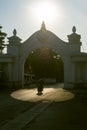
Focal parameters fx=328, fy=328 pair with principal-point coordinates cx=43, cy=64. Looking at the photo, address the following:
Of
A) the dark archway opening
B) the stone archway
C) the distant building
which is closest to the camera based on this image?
the distant building

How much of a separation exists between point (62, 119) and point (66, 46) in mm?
24642

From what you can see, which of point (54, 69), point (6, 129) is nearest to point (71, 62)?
point (6, 129)

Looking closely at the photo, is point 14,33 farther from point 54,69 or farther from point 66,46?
point 54,69

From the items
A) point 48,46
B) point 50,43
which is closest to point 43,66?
point 48,46

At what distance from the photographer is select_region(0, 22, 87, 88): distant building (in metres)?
36.9

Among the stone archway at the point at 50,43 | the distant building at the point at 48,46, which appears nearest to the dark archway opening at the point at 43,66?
the distant building at the point at 48,46

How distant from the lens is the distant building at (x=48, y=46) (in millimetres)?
36938

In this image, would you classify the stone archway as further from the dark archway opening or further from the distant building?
the dark archway opening

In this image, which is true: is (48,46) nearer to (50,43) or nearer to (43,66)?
(50,43)

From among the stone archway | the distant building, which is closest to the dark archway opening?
the distant building

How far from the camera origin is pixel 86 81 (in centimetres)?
3675

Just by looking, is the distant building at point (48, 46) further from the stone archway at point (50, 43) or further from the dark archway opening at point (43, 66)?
the dark archway opening at point (43, 66)

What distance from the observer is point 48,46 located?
3850cm

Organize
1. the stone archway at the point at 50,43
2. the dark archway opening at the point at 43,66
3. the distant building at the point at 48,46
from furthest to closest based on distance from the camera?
the dark archway opening at the point at 43,66, the stone archway at the point at 50,43, the distant building at the point at 48,46
